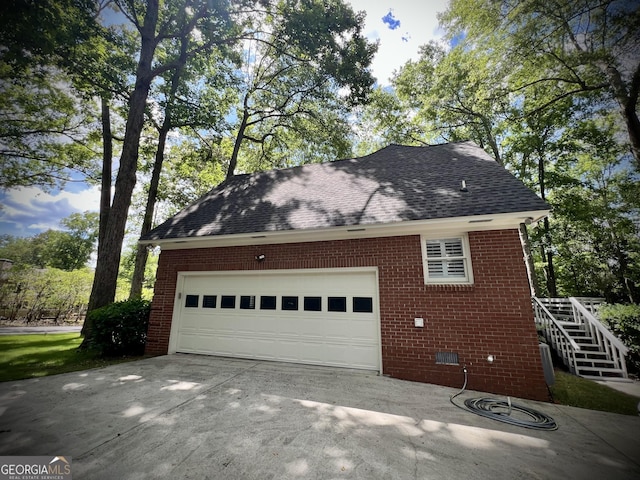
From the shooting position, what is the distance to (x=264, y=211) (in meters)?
7.95

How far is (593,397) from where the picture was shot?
509cm

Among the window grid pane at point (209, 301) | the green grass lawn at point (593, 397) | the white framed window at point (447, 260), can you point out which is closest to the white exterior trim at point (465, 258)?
the white framed window at point (447, 260)

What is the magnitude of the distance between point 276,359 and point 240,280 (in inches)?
93.9

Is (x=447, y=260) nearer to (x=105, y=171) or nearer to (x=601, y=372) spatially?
(x=601, y=372)

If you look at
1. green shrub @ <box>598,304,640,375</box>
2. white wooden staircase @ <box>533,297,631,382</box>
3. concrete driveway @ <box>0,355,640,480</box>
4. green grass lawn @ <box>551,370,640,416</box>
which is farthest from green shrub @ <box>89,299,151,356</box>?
green shrub @ <box>598,304,640,375</box>

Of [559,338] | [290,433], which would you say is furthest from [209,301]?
[559,338]

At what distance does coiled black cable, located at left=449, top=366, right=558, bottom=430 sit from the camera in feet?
11.8

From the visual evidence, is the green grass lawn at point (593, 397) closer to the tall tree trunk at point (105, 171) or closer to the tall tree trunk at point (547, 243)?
the tall tree trunk at point (547, 243)

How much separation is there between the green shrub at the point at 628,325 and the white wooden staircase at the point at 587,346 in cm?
34

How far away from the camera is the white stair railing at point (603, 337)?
257 inches

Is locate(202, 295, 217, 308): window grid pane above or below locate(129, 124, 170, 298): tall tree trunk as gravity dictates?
below

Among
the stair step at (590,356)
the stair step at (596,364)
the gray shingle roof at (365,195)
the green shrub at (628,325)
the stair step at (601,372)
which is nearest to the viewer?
the gray shingle roof at (365,195)

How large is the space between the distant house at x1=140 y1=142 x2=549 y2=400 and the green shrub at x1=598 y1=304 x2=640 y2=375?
465 cm

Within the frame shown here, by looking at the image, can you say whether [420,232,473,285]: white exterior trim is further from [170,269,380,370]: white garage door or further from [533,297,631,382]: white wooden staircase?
[533,297,631,382]: white wooden staircase
